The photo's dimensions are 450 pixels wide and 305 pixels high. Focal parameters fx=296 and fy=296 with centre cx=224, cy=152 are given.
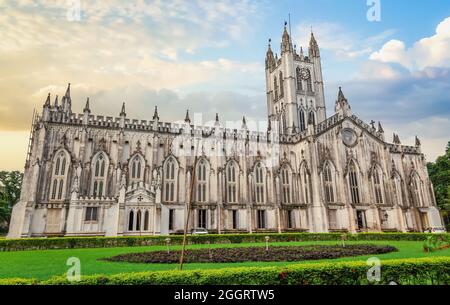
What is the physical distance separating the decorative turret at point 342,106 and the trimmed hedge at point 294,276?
42.6 metres

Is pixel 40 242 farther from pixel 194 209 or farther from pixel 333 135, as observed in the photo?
pixel 333 135

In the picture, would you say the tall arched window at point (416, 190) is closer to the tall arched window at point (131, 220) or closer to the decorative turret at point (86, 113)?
the tall arched window at point (131, 220)

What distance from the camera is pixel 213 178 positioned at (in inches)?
1752

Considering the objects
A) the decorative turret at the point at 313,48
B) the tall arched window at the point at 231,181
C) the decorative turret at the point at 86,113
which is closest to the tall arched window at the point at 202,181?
the tall arched window at the point at 231,181

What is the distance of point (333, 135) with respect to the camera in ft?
162

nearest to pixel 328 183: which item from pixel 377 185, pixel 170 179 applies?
pixel 377 185

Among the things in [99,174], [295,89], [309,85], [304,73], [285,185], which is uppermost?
[304,73]

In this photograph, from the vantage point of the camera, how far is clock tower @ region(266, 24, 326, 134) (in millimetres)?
64613

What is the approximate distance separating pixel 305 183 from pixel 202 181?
1627cm

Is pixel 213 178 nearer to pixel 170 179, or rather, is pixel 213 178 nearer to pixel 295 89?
pixel 170 179

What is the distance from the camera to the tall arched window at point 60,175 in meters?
37.4
